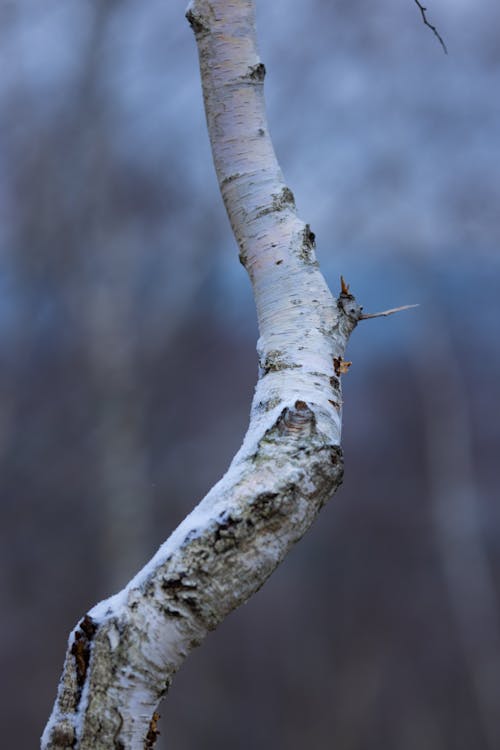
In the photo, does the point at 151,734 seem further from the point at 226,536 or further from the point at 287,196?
the point at 287,196

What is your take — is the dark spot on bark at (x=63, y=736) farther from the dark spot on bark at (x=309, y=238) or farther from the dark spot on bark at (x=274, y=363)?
the dark spot on bark at (x=309, y=238)

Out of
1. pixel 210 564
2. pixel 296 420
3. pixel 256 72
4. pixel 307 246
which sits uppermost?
pixel 256 72

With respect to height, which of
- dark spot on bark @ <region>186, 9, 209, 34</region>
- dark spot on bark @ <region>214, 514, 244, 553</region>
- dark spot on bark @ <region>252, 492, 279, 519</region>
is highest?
dark spot on bark @ <region>186, 9, 209, 34</region>

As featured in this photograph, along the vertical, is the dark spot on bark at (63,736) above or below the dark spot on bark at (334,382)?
below

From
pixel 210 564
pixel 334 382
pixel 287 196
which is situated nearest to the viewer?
pixel 210 564

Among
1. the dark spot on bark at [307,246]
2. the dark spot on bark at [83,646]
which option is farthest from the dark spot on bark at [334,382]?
the dark spot on bark at [83,646]

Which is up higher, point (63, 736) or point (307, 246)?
point (307, 246)

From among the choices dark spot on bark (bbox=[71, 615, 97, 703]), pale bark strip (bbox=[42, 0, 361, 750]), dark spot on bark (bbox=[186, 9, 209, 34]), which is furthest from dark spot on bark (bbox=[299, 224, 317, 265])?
dark spot on bark (bbox=[71, 615, 97, 703])

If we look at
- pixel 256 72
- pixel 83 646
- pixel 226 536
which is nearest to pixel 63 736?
pixel 83 646

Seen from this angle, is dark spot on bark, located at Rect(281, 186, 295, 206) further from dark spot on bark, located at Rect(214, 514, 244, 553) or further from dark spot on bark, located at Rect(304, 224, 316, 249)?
dark spot on bark, located at Rect(214, 514, 244, 553)

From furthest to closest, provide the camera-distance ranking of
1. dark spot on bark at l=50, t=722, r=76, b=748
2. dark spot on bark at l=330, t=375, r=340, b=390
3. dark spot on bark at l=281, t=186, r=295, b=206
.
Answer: dark spot on bark at l=281, t=186, r=295, b=206, dark spot on bark at l=330, t=375, r=340, b=390, dark spot on bark at l=50, t=722, r=76, b=748

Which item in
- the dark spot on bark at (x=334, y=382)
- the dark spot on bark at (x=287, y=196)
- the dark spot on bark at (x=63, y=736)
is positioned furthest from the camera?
the dark spot on bark at (x=287, y=196)

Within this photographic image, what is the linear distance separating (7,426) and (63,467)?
10.8 inches

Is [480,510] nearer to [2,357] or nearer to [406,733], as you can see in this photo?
[406,733]
